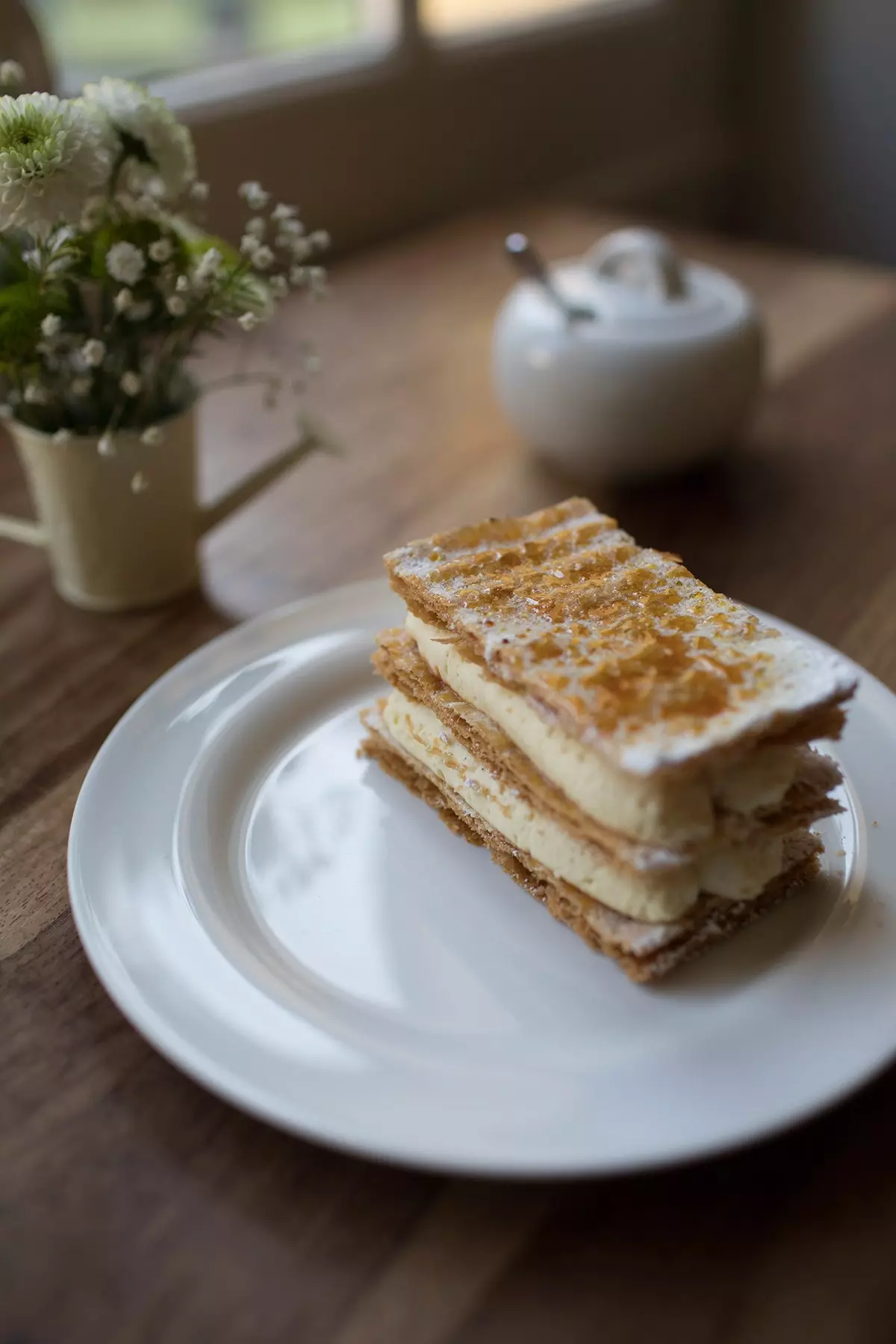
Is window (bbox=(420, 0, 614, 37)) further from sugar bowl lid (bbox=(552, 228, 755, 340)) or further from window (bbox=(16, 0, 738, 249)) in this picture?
sugar bowl lid (bbox=(552, 228, 755, 340))

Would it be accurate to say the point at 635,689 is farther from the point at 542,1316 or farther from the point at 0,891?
the point at 0,891

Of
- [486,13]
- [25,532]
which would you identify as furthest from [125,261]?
[486,13]

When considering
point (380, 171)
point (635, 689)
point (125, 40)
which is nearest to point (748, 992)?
point (635, 689)

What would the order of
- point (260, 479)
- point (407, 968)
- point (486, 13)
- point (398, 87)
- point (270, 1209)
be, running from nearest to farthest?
1. point (270, 1209)
2. point (407, 968)
3. point (260, 479)
4. point (398, 87)
5. point (486, 13)

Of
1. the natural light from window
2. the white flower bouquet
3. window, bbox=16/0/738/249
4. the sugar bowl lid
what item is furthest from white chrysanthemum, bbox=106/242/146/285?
the natural light from window

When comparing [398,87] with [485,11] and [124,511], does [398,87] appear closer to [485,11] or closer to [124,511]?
[485,11]

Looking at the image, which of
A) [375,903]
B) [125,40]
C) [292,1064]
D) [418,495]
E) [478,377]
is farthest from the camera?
[125,40]
